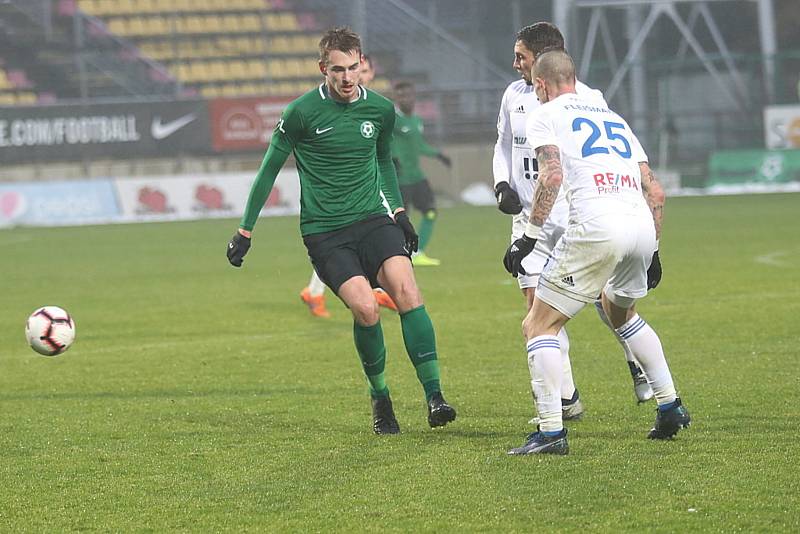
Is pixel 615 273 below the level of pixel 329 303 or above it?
above

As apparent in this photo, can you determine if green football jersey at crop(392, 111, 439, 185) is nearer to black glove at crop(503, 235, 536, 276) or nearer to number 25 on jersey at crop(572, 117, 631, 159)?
number 25 on jersey at crop(572, 117, 631, 159)

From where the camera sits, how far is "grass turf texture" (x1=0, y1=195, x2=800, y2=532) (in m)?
4.75

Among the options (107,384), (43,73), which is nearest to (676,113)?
(43,73)

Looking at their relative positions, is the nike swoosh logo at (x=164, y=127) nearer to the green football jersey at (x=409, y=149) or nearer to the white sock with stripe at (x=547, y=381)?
the green football jersey at (x=409, y=149)

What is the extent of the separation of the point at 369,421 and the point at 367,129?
149cm

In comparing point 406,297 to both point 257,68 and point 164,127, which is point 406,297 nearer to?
point 164,127

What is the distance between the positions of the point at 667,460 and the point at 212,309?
7.77 meters

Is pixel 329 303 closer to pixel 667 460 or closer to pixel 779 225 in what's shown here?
pixel 667 460

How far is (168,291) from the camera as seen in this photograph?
14.3m

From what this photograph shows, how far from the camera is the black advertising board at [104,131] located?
2975 cm

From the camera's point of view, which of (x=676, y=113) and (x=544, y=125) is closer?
(x=544, y=125)

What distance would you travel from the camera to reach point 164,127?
30.3m

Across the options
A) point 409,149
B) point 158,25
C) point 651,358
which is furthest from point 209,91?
point 651,358

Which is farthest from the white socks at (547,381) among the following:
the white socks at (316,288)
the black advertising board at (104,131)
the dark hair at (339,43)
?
the black advertising board at (104,131)
